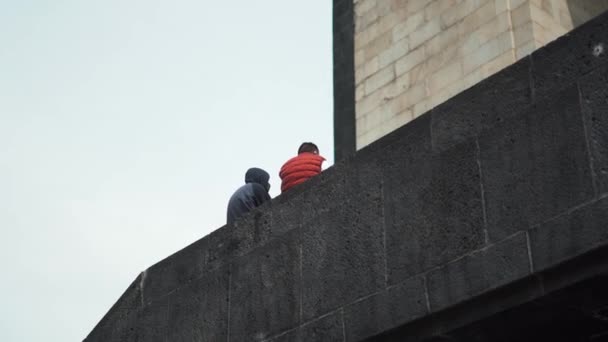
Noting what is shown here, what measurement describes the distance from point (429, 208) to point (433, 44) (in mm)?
5973

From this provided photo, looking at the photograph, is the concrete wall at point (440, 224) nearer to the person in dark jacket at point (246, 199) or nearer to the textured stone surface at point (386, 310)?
the textured stone surface at point (386, 310)

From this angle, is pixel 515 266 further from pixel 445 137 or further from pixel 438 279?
pixel 445 137

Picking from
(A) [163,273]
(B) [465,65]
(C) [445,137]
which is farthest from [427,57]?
(C) [445,137]

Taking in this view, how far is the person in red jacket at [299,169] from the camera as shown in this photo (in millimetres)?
11094

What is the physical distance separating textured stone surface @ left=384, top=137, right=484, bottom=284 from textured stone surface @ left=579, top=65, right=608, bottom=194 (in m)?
0.90

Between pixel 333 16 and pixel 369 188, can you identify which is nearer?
pixel 369 188

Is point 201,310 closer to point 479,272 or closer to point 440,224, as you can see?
point 440,224

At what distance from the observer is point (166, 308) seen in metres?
10.1

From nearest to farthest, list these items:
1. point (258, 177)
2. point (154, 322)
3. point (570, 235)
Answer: point (570, 235)
point (154, 322)
point (258, 177)

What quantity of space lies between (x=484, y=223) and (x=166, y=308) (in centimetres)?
359

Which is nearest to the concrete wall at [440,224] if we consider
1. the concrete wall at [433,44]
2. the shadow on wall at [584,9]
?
the concrete wall at [433,44]

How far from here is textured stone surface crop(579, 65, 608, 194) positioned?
691 centimetres

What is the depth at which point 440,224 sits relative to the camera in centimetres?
781

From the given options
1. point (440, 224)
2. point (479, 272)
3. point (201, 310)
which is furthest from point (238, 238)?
point (479, 272)
